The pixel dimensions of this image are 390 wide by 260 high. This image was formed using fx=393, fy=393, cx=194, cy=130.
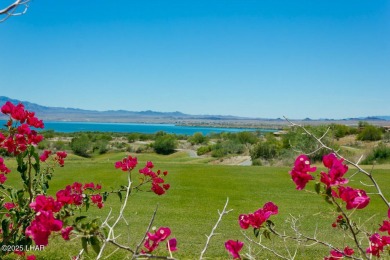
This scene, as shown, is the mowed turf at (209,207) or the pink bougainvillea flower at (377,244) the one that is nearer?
the pink bougainvillea flower at (377,244)

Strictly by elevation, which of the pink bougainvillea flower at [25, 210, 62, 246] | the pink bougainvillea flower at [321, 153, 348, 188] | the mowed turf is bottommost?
the mowed turf

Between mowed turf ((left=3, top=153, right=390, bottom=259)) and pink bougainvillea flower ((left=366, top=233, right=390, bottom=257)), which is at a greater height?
pink bougainvillea flower ((left=366, top=233, right=390, bottom=257))

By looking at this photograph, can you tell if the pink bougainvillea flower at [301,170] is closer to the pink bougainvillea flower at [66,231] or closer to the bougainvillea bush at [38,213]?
the bougainvillea bush at [38,213]

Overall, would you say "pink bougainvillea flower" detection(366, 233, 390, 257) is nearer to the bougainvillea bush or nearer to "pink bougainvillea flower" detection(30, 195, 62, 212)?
the bougainvillea bush

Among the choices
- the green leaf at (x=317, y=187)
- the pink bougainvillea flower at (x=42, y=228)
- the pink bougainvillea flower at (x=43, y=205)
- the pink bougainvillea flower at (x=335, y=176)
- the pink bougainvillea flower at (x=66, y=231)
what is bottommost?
the pink bougainvillea flower at (x=66, y=231)

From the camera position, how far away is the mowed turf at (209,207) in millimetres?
5582

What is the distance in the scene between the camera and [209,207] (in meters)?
8.66

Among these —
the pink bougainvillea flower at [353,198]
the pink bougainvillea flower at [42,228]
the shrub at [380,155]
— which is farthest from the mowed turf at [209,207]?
the shrub at [380,155]

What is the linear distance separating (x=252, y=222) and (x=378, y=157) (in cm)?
2017

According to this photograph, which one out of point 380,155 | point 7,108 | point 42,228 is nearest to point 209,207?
point 7,108

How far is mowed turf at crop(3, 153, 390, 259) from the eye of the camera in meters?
5.58

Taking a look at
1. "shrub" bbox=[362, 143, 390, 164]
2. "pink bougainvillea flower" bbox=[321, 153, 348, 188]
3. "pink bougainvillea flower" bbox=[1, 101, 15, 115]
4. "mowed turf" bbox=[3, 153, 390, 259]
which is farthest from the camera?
"shrub" bbox=[362, 143, 390, 164]

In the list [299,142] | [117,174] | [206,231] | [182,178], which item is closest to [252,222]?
[206,231]

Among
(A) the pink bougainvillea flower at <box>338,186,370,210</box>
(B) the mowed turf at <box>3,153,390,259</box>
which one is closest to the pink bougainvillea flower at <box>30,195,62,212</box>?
(A) the pink bougainvillea flower at <box>338,186,370,210</box>
